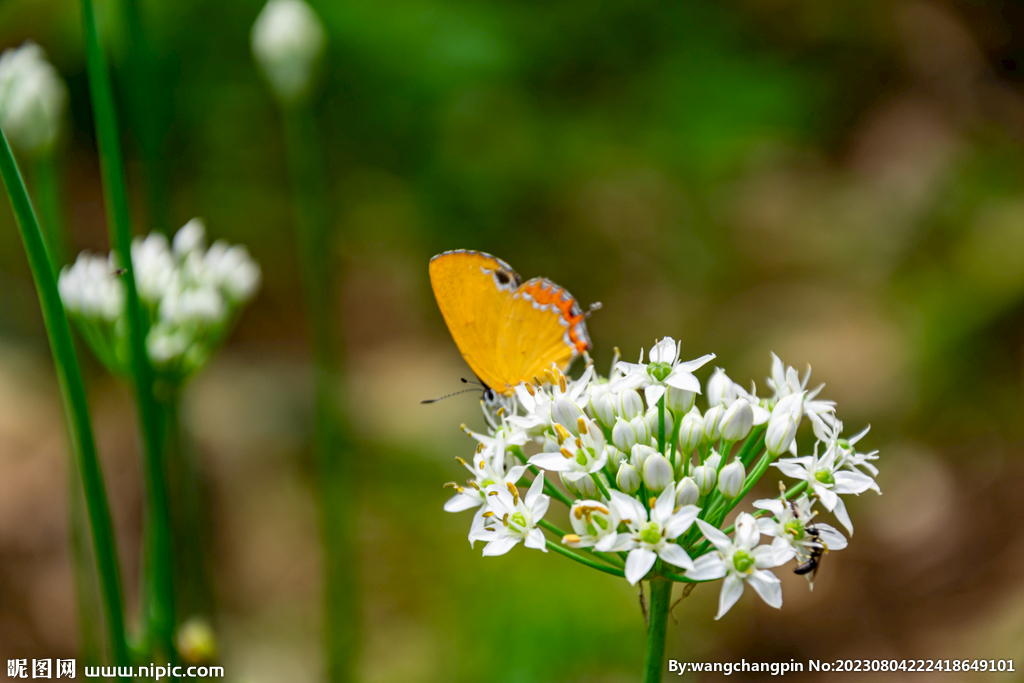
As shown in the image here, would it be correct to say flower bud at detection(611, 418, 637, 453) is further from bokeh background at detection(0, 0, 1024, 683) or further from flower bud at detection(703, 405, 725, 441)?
bokeh background at detection(0, 0, 1024, 683)

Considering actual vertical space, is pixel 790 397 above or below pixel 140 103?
below

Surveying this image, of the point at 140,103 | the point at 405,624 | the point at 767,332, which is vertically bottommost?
the point at 405,624

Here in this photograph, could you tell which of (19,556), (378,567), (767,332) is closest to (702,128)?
(767,332)

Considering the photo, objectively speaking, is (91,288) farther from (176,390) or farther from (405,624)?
(405,624)

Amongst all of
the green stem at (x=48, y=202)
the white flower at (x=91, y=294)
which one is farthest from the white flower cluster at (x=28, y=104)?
the white flower at (x=91, y=294)

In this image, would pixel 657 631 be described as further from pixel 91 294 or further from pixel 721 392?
pixel 91 294

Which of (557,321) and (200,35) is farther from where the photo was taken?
(200,35)

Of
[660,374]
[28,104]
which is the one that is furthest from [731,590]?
[28,104]
